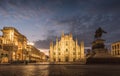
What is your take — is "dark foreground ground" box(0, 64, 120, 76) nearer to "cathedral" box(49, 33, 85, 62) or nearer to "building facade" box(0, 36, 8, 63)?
"building facade" box(0, 36, 8, 63)

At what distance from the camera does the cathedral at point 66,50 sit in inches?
4882

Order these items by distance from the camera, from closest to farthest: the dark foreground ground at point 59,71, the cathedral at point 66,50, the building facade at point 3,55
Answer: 1. the dark foreground ground at point 59,71
2. the building facade at point 3,55
3. the cathedral at point 66,50

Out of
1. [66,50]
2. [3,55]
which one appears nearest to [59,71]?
[3,55]

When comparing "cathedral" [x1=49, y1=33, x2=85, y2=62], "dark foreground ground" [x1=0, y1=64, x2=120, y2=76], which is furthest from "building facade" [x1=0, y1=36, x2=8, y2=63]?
"cathedral" [x1=49, y1=33, x2=85, y2=62]

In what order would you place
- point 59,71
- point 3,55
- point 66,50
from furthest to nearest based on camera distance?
point 66,50, point 3,55, point 59,71

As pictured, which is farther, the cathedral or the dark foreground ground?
the cathedral

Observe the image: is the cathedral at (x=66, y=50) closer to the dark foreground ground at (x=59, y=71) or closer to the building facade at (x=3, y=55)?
the building facade at (x=3, y=55)

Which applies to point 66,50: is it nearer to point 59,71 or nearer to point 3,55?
point 3,55

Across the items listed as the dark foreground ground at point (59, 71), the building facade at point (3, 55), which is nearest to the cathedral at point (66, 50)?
the building facade at point (3, 55)

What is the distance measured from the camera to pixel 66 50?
4975 inches

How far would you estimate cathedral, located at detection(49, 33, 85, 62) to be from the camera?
124000mm

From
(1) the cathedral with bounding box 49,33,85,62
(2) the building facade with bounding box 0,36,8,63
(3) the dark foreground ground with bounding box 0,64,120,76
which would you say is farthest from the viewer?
(1) the cathedral with bounding box 49,33,85,62

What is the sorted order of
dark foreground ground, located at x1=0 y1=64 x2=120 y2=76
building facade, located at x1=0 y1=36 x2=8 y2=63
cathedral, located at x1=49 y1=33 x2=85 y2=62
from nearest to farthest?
1. dark foreground ground, located at x1=0 y1=64 x2=120 y2=76
2. building facade, located at x1=0 y1=36 x2=8 y2=63
3. cathedral, located at x1=49 y1=33 x2=85 y2=62

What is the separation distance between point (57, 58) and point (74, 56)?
11.4m
